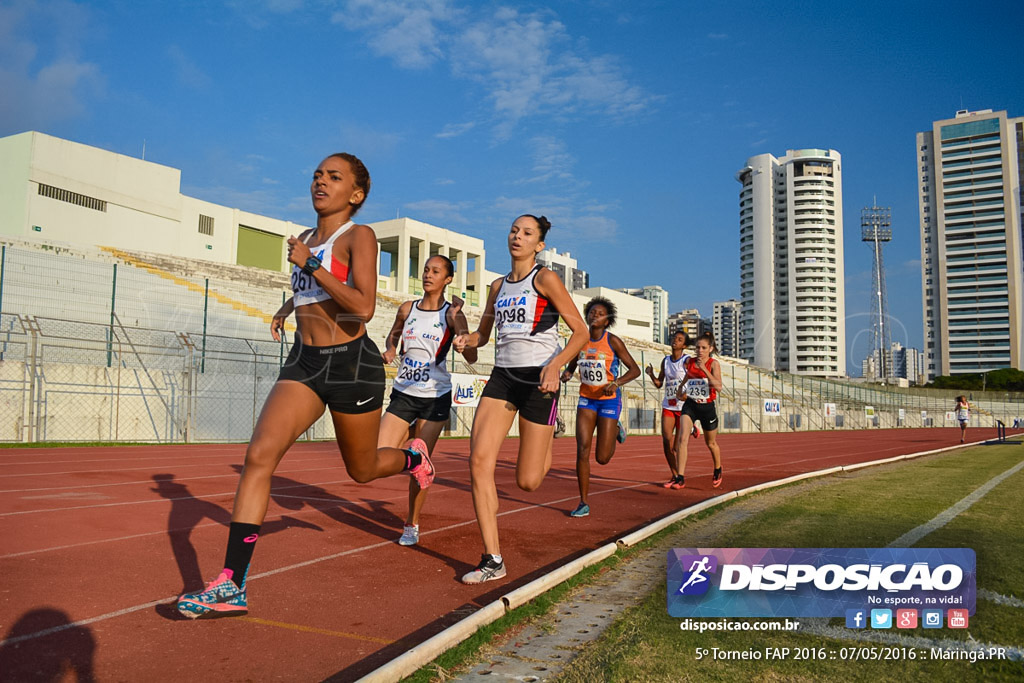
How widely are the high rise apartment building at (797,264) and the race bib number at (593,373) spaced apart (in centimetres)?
13255

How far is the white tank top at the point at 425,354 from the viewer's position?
5629 mm

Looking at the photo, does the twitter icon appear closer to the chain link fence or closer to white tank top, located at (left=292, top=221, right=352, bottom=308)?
white tank top, located at (left=292, top=221, right=352, bottom=308)

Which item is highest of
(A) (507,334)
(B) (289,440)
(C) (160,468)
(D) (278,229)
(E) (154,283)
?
(D) (278,229)

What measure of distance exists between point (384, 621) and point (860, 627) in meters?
2.30

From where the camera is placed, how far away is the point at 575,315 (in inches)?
171

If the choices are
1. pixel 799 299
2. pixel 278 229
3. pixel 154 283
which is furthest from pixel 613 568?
pixel 799 299

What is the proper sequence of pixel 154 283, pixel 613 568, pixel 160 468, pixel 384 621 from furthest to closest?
pixel 154 283, pixel 160 468, pixel 613 568, pixel 384 621

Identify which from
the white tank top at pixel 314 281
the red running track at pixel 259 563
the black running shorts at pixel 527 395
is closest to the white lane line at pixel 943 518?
the red running track at pixel 259 563

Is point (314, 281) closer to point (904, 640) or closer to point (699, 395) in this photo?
point (904, 640)

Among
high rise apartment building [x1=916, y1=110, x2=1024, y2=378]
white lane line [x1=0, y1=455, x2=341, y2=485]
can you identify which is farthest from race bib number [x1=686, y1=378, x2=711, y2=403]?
high rise apartment building [x1=916, y1=110, x2=1024, y2=378]

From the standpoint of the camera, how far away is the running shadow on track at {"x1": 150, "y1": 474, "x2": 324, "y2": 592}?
4.46 metres

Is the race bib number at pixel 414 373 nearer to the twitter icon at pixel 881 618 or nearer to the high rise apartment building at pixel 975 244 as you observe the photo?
the twitter icon at pixel 881 618

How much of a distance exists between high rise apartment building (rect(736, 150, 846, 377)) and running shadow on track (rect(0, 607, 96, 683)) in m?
138

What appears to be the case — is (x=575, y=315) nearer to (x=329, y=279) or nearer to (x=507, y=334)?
(x=507, y=334)
